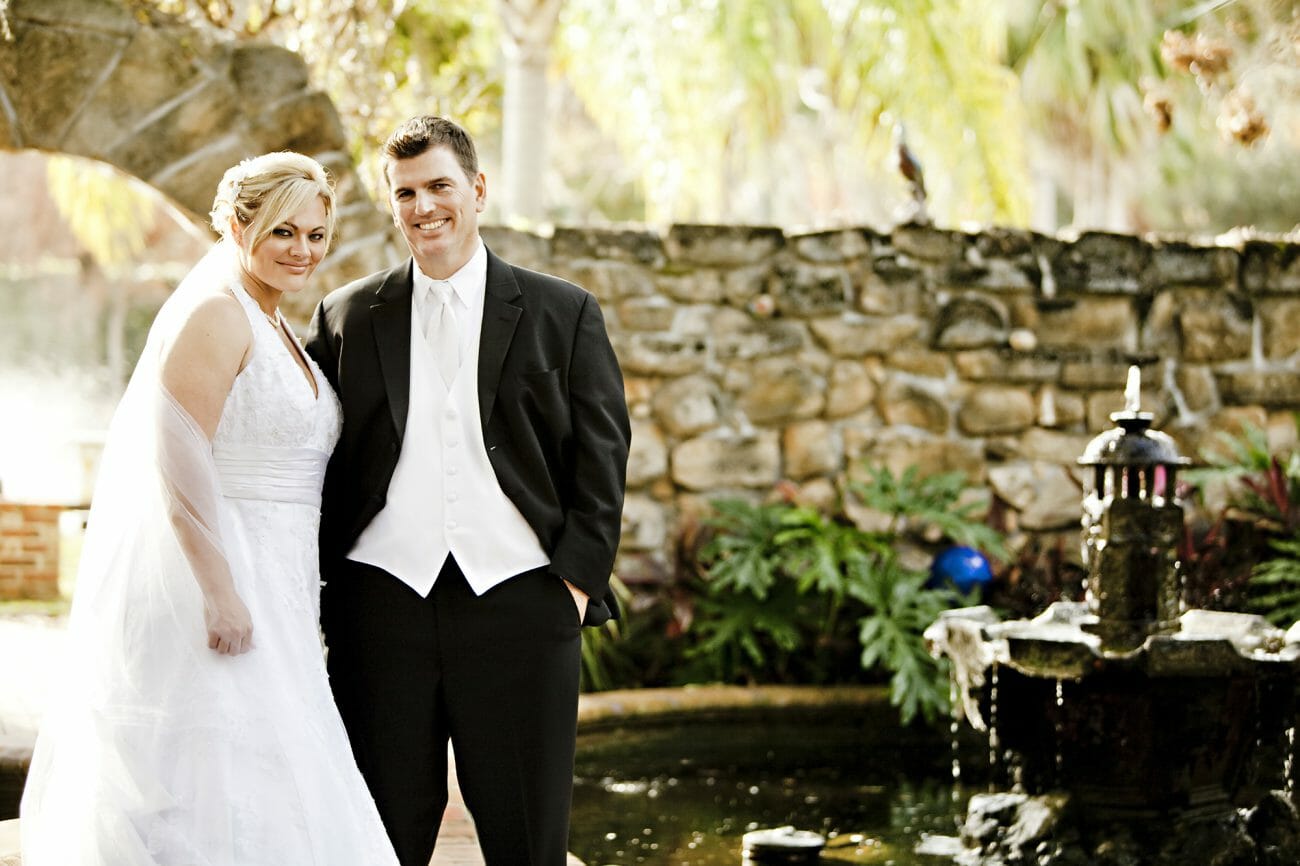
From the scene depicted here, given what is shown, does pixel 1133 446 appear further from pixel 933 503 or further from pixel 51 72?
pixel 51 72

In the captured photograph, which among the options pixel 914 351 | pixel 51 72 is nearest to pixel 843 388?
pixel 914 351

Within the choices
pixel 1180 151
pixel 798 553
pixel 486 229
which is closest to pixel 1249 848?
pixel 798 553

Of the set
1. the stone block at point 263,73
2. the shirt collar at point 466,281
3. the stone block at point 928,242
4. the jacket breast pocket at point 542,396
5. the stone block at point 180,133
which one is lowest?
the jacket breast pocket at point 542,396

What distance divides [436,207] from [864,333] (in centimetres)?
457

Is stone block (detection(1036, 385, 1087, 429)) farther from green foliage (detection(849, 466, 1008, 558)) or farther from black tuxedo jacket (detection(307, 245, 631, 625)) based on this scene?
black tuxedo jacket (detection(307, 245, 631, 625))

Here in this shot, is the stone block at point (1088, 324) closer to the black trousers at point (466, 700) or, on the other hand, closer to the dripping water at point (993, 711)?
the dripping water at point (993, 711)

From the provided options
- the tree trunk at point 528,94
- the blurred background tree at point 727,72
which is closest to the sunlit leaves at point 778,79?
the blurred background tree at point 727,72

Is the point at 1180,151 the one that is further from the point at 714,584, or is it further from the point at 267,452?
the point at 267,452

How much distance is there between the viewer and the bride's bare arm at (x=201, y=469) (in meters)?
2.74

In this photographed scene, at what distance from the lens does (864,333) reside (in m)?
7.14

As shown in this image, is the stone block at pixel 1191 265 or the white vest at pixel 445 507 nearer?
the white vest at pixel 445 507

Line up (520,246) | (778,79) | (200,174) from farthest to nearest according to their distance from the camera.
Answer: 1. (778,79)
2. (520,246)
3. (200,174)

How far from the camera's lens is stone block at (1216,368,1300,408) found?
7359 millimetres

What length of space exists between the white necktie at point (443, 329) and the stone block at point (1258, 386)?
5494 millimetres
